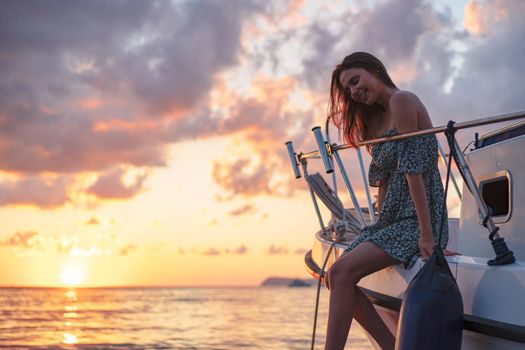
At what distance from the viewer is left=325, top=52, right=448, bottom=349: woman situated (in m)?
3.85

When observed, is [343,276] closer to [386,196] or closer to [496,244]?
[386,196]

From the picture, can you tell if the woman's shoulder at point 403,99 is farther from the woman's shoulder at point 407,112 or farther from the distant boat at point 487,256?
the distant boat at point 487,256

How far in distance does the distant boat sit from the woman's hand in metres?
0.08

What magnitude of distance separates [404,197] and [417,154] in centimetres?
28

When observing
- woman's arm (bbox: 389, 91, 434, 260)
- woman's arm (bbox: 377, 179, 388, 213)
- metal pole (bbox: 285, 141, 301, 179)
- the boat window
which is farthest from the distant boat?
metal pole (bbox: 285, 141, 301, 179)

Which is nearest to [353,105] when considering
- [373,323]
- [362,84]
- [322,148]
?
[362,84]

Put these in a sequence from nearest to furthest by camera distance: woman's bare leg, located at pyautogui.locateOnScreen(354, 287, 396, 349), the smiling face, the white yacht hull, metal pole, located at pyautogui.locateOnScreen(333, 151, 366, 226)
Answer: the white yacht hull < the smiling face < woman's bare leg, located at pyautogui.locateOnScreen(354, 287, 396, 349) < metal pole, located at pyautogui.locateOnScreen(333, 151, 366, 226)

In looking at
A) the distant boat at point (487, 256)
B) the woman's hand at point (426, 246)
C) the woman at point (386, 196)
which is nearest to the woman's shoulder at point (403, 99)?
the woman at point (386, 196)

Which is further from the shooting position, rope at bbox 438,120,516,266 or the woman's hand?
the woman's hand

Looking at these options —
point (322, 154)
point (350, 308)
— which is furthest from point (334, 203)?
point (350, 308)

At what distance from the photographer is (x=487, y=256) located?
4.33 metres

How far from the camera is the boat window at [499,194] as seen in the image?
416 cm

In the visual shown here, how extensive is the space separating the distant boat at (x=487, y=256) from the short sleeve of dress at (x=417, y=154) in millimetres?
200

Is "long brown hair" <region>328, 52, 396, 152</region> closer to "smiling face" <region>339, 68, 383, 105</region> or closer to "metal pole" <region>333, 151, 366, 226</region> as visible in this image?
"smiling face" <region>339, 68, 383, 105</region>
